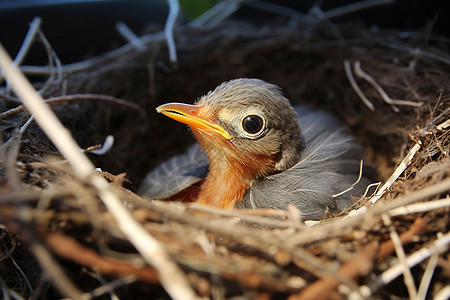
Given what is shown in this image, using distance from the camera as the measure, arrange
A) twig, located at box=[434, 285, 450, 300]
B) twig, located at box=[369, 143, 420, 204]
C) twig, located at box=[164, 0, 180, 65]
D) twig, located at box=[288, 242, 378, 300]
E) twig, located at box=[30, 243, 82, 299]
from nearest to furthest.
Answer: twig, located at box=[30, 243, 82, 299], twig, located at box=[288, 242, 378, 300], twig, located at box=[434, 285, 450, 300], twig, located at box=[369, 143, 420, 204], twig, located at box=[164, 0, 180, 65]

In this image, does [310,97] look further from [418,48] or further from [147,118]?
[147,118]

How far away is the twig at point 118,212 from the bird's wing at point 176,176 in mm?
886

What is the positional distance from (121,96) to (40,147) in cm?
92

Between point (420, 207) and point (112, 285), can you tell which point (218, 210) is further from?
point (420, 207)

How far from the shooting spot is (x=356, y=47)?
2.28 m

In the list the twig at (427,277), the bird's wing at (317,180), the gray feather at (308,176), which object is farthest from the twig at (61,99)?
the twig at (427,277)

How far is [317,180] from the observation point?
5.30ft

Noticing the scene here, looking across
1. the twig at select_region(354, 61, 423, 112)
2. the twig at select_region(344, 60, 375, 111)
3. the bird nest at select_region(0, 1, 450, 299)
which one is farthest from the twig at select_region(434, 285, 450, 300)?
the twig at select_region(344, 60, 375, 111)

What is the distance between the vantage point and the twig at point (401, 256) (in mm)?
885

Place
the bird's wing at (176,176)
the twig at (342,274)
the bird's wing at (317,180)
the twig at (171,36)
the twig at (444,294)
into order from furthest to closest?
1. the twig at (171,36)
2. the bird's wing at (176,176)
3. the bird's wing at (317,180)
4. the twig at (444,294)
5. the twig at (342,274)

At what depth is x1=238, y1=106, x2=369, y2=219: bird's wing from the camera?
1.51 metres

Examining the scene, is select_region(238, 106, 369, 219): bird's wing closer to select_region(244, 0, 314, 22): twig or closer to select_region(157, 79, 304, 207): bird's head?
select_region(157, 79, 304, 207): bird's head

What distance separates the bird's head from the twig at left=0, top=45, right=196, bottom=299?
0.74 meters

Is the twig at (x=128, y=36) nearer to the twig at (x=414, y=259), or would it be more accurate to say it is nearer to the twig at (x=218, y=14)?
the twig at (x=218, y=14)
